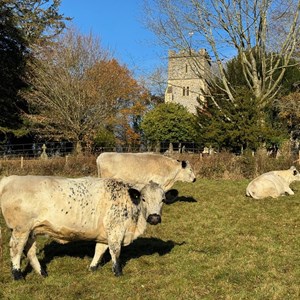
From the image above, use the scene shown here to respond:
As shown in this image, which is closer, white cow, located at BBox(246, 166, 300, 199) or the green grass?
the green grass

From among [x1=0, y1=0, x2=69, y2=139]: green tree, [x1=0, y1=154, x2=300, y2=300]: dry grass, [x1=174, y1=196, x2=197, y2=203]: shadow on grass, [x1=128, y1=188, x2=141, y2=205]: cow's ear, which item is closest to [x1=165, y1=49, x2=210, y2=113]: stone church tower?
[x1=0, y1=0, x2=69, y2=139]: green tree

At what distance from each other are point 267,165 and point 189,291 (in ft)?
53.4

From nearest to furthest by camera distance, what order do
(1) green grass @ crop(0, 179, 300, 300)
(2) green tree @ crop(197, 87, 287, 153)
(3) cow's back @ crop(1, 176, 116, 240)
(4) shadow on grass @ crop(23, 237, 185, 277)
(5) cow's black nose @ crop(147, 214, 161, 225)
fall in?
(1) green grass @ crop(0, 179, 300, 300)
(3) cow's back @ crop(1, 176, 116, 240)
(5) cow's black nose @ crop(147, 214, 161, 225)
(4) shadow on grass @ crop(23, 237, 185, 277)
(2) green tree @ crop(197, 87, 287, 153)

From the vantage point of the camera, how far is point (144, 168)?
12.9m

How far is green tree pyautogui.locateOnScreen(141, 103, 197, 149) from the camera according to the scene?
4700 centimetres

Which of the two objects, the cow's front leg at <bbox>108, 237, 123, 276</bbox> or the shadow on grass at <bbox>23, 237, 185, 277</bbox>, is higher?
the cow's front leg at <bbox>108, 237, 123, 276</bbox>

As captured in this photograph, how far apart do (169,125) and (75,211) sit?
40875mm

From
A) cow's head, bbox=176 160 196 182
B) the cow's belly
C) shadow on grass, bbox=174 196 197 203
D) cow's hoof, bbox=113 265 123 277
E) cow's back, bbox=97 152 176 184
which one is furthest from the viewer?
shadow on grass, bbox=174 196 197 203

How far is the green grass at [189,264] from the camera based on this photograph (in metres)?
5.73

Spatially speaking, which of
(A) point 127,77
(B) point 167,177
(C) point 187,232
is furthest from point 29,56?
(C) point 187,232

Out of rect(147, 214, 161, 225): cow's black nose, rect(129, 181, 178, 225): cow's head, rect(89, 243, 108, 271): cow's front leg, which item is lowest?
rect(89, 243, 108, 271): cow's front leg

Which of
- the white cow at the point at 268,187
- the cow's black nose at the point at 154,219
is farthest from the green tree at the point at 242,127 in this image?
the cow's black nose at the point at 154,219

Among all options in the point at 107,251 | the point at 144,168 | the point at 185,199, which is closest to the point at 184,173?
the point at 185,199

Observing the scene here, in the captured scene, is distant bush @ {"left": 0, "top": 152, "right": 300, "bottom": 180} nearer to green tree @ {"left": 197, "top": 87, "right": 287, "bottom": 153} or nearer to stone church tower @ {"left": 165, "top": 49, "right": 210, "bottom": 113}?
green tree @ {"left": 197, "top": 87, "right": 287, "bottom": 153}
